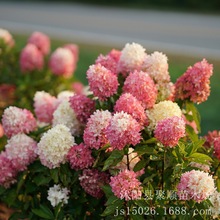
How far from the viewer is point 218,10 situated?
1805 centimetres

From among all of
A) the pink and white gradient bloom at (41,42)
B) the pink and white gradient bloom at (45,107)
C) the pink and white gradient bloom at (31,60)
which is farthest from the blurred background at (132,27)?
the pink and white gradient bloom at (45,107)

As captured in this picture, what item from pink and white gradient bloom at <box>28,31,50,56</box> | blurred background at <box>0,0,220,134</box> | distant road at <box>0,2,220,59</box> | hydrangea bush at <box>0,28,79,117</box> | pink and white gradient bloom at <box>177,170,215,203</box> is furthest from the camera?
distant road at <box>0,2,220,59</box>

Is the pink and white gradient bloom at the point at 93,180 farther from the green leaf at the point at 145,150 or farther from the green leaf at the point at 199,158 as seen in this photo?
the green leaf at the point at 199,158

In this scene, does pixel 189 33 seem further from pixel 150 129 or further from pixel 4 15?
pixel 150 129

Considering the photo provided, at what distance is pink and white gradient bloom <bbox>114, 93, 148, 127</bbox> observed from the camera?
3115mm

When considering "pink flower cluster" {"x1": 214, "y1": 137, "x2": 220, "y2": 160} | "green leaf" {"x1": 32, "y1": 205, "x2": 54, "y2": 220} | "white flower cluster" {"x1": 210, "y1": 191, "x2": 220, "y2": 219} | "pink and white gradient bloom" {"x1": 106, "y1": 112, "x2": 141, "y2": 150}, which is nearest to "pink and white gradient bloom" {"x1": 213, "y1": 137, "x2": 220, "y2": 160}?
"pink flower cluster" {"x1": 214, "y1": 137, "x2": 220, "y2": 160}

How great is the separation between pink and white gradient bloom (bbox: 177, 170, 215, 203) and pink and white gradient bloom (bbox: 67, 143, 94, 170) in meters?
0.55

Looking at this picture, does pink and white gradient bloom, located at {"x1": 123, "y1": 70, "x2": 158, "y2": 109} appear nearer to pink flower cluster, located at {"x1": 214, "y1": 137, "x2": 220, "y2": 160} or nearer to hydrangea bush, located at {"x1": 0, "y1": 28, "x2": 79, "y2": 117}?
pink flower cluster, located at {"x1": 214, "y1": 137, "x2": 220, "y2": 160}

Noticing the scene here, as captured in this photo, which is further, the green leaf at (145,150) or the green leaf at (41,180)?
the green leaf at (41,180)

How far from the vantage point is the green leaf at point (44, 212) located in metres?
3.32

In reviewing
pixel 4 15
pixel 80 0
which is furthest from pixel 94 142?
pixel 80 0

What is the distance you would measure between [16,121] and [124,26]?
1287 centimetres

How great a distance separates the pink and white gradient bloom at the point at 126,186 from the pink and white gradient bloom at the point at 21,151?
0.79 m

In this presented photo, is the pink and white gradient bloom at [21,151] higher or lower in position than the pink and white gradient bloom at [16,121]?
lower
